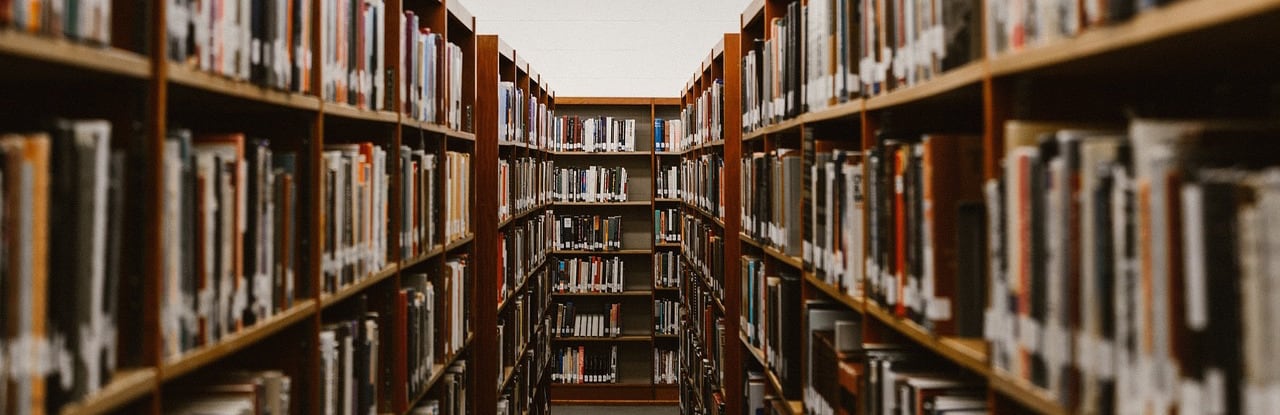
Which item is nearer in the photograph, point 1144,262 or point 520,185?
point 1144,262

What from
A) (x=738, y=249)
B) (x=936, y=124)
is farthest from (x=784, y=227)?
(x=738, y=249)

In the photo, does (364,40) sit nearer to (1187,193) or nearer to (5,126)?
(5,126)

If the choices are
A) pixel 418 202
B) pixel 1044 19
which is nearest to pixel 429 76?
pixel 418 202

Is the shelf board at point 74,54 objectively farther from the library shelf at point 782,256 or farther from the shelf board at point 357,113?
the library shelf at point 782,256

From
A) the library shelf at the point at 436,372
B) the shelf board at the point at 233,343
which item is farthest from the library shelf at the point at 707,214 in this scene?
the shelf board at the point at 233,343

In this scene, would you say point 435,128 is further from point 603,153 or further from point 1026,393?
point 603,153

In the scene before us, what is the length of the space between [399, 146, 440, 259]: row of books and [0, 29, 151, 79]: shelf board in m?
1.12

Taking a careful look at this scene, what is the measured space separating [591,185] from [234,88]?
4.90m

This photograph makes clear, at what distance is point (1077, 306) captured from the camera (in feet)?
3.05

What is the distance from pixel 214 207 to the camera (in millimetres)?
1260

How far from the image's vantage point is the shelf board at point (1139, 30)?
26.6 inches

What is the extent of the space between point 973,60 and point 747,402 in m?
2.12

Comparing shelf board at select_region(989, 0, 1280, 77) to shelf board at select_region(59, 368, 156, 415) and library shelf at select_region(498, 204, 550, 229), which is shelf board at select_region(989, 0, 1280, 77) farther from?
library shelf at select_region(498, 204, 550, 229)

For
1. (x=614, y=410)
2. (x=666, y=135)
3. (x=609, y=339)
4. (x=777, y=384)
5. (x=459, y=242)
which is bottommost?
(x=614, y=410)
